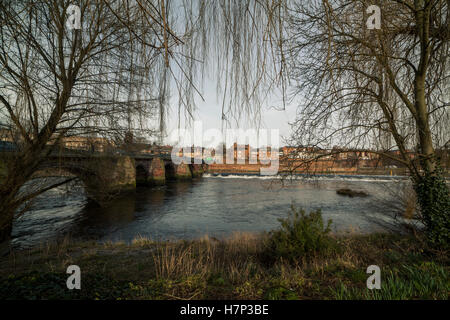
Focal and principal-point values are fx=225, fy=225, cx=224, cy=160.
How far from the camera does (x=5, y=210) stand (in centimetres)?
467

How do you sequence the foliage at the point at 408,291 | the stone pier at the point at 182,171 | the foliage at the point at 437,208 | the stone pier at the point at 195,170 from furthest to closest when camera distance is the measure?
the stone pier at the point at 195,170 → the stone pier at the point at 182,171 → the foliage at the point at 437,208 → the foliage at the point at 408,291

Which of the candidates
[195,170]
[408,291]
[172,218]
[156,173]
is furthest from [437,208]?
[195,170]

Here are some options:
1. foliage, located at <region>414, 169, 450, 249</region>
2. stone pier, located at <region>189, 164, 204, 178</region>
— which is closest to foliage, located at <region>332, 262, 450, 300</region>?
foliage, located at <region>414, 169, 450, 249</region>

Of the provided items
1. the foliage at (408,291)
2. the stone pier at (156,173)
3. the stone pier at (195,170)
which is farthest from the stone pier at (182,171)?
the foliage at (408,291)

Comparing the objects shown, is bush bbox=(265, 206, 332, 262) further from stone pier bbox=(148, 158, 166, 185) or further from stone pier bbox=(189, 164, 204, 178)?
stone pier bbox=(189, 164, 204, 178)

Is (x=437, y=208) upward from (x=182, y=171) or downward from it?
upward

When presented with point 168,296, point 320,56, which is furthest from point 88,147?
point 320,56

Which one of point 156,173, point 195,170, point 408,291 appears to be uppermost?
point 408,291

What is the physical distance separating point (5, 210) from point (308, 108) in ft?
22.2

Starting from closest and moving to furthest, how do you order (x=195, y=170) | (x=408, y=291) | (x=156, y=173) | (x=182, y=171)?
(x=408, y=291)
(x=156, y=173)
(x=182, y=171)
(x=195, y=170)

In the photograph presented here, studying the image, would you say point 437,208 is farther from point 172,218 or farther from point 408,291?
point 172,218

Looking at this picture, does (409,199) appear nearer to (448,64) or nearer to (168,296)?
(448,64)

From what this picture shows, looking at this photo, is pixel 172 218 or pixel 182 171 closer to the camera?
pixel 172 218

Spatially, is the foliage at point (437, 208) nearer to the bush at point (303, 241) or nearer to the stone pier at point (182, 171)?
the bush at point (303, 241)
